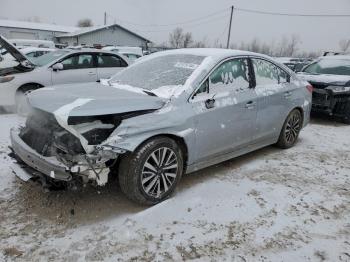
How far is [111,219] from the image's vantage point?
3.33m

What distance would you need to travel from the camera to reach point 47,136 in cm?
338

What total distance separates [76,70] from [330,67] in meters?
6.67

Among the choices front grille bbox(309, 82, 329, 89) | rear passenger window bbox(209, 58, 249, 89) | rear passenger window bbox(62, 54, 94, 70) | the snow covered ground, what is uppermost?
rear passenger window bbox(209, 58, 249, 89)

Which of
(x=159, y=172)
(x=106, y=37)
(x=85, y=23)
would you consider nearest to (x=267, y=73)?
(x=159, y=172)

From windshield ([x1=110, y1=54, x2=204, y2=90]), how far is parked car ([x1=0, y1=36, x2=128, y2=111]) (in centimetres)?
354

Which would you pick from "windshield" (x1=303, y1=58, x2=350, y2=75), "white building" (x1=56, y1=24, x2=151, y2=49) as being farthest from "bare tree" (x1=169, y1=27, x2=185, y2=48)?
"windshield" (x1=303, y1=58, x2=350, y2=75)

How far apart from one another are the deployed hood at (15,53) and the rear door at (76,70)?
607 millimetres

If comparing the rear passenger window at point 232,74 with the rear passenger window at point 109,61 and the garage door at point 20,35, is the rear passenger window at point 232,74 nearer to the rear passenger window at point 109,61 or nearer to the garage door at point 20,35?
the rear passenger window at point 109,61

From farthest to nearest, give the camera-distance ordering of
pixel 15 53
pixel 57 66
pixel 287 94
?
1. pixel 57 66
2. pixel 15 53
3. pixel 287 94

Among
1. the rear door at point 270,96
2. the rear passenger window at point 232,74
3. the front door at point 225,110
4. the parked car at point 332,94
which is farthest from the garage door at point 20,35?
the front door at point 225,110

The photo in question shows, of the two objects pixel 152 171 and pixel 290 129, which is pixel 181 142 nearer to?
pixel 152 171

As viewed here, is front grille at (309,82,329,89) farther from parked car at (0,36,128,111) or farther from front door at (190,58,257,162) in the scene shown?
parked car at (0,36,128,111)

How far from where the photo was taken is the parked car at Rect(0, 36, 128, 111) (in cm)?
747

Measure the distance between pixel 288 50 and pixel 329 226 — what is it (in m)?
82.9
